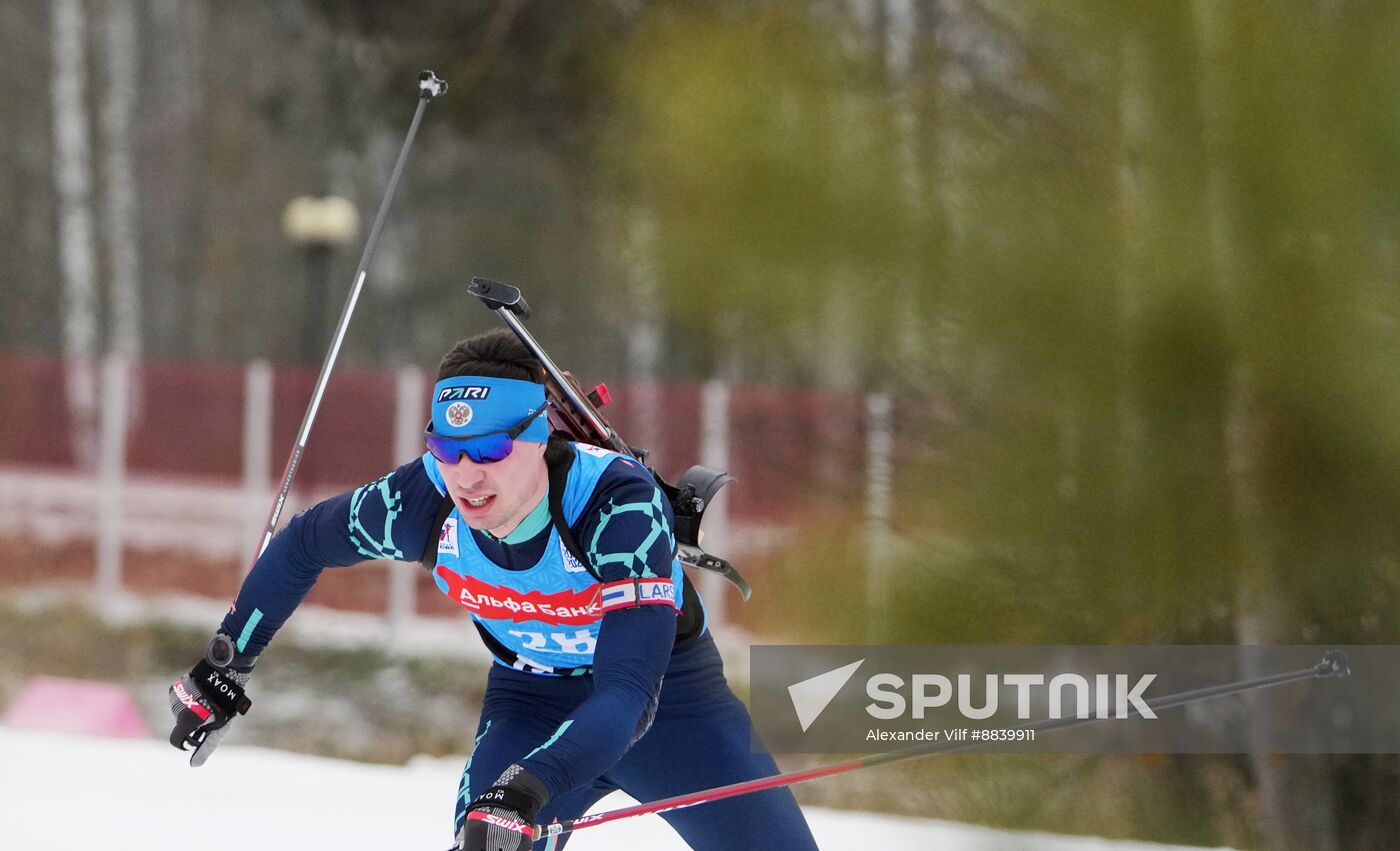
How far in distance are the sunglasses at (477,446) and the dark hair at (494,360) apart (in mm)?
128

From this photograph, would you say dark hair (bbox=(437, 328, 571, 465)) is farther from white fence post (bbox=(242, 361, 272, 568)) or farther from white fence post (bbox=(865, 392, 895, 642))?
white fence post (bbox=(242, 361, 272, 568))

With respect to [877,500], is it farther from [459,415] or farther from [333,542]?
[459,415]

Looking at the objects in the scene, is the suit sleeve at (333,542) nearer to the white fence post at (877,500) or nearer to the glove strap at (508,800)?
the glove strap at (508,800)

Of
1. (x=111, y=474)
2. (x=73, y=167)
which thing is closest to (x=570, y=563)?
(x=111, y=474)

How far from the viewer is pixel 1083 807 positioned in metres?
4.55

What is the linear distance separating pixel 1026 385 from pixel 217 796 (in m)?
2.65

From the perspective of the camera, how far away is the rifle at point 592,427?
252 cm

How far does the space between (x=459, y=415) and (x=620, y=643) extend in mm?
414

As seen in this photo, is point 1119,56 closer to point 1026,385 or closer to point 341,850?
point 1026,385

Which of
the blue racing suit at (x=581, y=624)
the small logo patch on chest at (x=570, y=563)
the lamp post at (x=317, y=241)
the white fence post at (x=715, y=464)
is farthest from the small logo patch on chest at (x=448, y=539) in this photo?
the lamp post at (x=317, y=241)

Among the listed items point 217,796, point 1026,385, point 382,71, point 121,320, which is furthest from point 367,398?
point 121,320

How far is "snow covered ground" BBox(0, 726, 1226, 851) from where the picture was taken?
3.93 m

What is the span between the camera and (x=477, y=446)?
7.40 ft

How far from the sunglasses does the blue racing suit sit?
0.46 feet
